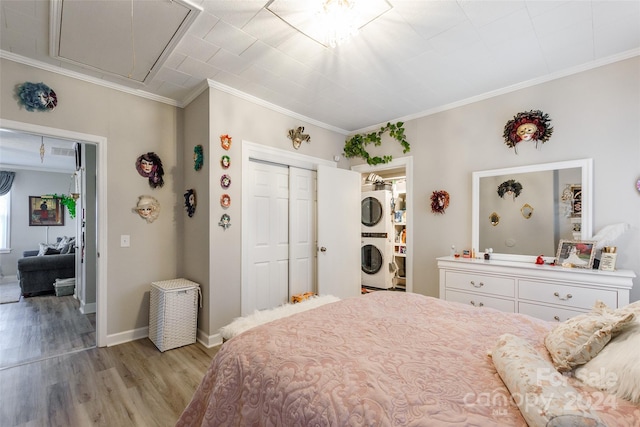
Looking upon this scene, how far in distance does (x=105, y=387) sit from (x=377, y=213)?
13.7 ft

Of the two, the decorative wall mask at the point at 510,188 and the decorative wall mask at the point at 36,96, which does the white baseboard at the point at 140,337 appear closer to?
the decorative wall mask at the point at 36,96

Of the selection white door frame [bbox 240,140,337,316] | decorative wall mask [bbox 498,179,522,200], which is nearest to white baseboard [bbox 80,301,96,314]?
white door frame [bbox 240,140,337,316]

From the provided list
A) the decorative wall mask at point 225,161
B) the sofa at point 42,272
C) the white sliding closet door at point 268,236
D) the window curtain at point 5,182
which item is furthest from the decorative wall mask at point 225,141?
the window curtain at point 5,182

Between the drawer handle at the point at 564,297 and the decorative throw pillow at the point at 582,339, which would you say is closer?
the decorative throw pillow at the point at 582,339

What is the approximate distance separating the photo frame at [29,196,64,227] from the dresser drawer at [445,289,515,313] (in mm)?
8312

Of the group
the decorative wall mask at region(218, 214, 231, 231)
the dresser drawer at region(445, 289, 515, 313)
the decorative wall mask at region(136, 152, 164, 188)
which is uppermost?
the decorative wall mask at region(136, 152, 164, 188)

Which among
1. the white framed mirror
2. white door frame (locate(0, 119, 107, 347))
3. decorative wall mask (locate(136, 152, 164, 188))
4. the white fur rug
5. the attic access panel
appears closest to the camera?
the attic access panel

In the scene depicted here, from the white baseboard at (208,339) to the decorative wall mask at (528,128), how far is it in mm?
3517

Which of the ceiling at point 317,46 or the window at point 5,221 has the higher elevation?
the ceiling at point 317,46

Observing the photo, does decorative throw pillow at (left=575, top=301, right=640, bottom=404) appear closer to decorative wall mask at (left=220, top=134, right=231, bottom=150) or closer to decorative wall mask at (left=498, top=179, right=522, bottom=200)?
decorative wall mask at (left=498, top=179, right=522, bottom=200)

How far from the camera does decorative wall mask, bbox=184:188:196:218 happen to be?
9.76 ft

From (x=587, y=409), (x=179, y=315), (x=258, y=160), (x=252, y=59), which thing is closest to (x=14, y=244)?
(x=179, y=315)

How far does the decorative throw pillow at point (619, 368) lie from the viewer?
79cm

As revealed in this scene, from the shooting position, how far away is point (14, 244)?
6129 millimetres
